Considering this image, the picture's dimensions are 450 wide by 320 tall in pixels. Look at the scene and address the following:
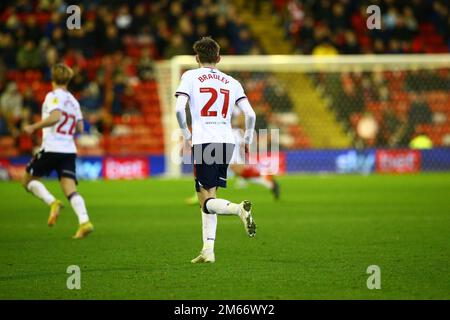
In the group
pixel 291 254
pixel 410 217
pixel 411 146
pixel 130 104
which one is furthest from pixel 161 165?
pixel 291 254

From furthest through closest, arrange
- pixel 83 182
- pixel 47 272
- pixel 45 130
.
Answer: pixel 83 182, pixel 45 130, pixel 47 272

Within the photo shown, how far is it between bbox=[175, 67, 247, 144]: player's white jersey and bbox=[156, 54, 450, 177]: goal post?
14.9 m

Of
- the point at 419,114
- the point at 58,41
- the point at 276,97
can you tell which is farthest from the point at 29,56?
the point at 419,114

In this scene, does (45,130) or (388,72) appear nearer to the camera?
(45,130)

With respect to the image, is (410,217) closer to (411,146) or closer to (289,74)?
(411,146)

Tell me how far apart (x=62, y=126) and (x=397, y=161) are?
1475cm

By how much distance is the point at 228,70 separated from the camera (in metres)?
24.8

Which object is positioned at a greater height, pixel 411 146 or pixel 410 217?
pixel 411 146

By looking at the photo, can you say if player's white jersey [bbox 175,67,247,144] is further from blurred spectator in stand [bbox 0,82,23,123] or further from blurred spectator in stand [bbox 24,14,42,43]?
blurred spectator in stand [bbox 24,14,42,43]

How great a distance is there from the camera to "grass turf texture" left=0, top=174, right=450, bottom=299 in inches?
285

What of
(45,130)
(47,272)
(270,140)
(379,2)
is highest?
(379,2)

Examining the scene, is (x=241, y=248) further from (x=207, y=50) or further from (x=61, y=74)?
(x=61, y=74)

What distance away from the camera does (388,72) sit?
25.4m

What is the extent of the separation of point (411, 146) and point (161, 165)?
6.74 m
